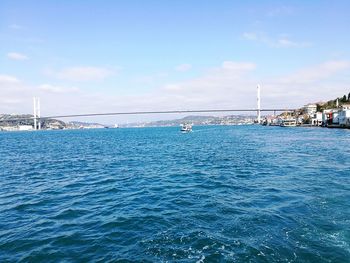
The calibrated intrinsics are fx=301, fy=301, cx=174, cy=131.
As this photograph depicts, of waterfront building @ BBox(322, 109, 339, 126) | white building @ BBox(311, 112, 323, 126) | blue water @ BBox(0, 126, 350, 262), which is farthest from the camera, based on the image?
white building @ BBox(311, 112, 323, 126)

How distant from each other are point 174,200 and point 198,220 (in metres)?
3.41

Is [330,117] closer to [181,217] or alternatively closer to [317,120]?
[317,120]

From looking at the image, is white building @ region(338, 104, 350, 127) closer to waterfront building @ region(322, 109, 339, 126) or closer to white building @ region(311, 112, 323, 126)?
waterfront building @ region(322, 109, 339, 126)

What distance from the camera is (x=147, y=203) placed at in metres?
14.3

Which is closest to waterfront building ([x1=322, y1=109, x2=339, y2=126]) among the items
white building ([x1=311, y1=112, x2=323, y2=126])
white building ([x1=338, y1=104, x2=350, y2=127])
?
white building ([x1=311, y1=112, x2=323, y2=126])

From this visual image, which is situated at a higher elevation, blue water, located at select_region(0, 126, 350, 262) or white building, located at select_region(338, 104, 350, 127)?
white building, located at select_region(338, 104, 350, 127)

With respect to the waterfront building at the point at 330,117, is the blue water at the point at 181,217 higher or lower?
lower

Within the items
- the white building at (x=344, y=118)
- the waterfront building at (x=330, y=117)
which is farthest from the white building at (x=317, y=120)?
the white building at (x=344, y=118)

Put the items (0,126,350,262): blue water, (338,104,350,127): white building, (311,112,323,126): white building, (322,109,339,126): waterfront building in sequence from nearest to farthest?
(0,126,350,262): blue water
(338,104,350,127): white building
(322,109,339,126): waterfront building
(311,112,323,126): white building

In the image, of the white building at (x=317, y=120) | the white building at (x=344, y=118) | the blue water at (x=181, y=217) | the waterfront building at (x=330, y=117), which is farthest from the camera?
the white building at (x=317, y=120)

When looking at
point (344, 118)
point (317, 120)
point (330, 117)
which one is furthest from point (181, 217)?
point (317, 120)

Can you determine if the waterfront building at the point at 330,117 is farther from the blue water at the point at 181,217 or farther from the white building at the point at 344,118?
the blue water at the point at 181,217

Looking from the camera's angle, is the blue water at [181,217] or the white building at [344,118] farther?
the white building at [344,118]

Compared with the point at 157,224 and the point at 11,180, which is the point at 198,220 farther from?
the point at 11,180
